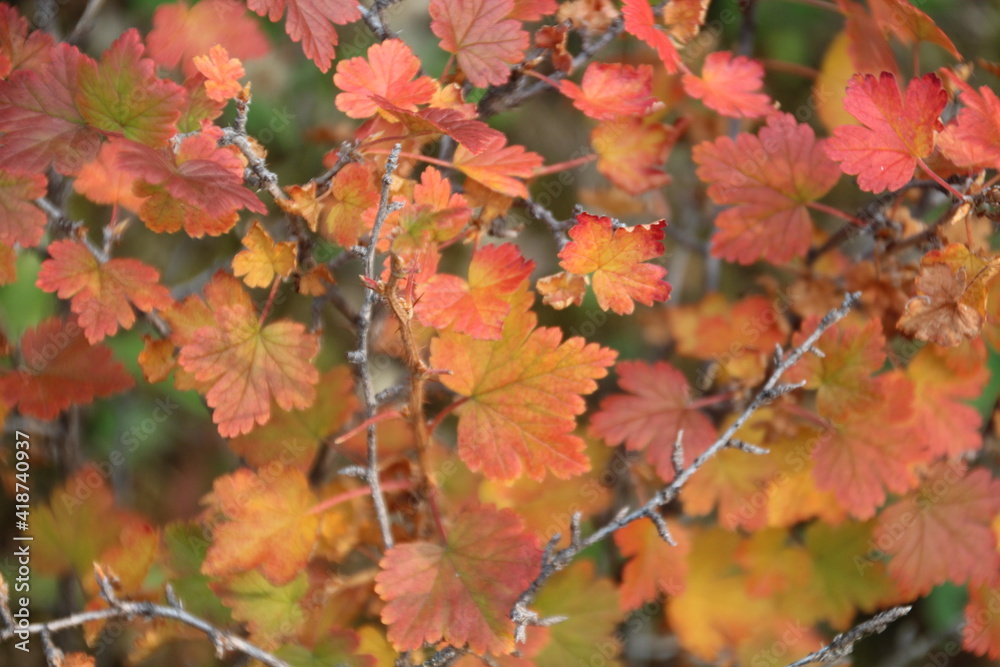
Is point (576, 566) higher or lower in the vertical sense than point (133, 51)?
lower

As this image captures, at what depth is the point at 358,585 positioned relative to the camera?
1246mm

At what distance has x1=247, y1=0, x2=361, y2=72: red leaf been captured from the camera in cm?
90

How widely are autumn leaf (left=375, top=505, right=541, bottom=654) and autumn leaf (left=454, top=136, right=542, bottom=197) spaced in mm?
424

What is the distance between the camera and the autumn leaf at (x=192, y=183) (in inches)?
32.0

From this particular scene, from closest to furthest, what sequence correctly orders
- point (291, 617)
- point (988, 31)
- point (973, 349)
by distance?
1. point (291, 617)
2. point (973, 349)
3. point (988, 31)

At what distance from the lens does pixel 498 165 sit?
0.94 m

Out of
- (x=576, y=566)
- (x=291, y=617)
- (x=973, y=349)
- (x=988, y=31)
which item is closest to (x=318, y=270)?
(x=291, y=617)

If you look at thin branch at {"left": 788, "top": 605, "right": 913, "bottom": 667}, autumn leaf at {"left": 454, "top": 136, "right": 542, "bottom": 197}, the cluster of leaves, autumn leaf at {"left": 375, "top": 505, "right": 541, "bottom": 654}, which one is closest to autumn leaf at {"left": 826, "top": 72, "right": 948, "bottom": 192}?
the cluster of leaves

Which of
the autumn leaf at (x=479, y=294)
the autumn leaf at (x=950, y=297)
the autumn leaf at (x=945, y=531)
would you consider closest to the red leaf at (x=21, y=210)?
the autumn leaf at (x=479, y=294)

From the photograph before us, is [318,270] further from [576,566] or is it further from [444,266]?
[444,266]

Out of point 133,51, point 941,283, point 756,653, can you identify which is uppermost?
point 133,51

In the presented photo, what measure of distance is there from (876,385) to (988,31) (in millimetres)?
1457

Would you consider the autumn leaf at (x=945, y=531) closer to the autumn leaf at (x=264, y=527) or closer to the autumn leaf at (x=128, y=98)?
the autumn leaf at (x=264, y=527)

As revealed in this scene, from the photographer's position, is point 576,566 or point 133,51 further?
point 576,566
